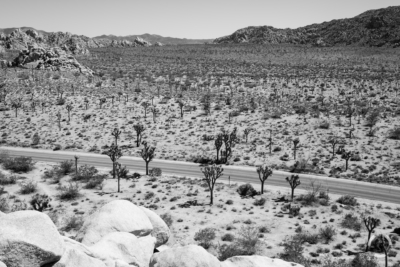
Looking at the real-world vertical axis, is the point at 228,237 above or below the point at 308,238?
below

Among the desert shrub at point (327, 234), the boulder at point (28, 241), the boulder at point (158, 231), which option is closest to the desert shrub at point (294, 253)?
the desert shrub at point (327, 234)

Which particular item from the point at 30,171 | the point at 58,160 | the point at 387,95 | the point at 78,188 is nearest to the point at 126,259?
the point at 78,188

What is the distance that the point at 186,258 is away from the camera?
1573 cm

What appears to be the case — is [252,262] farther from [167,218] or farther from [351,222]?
[351,222]

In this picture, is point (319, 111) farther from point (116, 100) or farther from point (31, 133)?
point (31, 133)

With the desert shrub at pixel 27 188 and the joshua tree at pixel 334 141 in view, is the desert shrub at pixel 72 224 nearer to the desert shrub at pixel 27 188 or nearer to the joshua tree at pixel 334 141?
the desert shrub at pixel 27 188

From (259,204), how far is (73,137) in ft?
152

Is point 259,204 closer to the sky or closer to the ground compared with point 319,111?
closer to the ground

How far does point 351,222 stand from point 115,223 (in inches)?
1114

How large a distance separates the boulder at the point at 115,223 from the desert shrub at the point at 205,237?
1145 centimetres

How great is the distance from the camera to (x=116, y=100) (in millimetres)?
92188

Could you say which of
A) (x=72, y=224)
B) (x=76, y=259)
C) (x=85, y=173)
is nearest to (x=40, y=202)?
(x=72, y=224)

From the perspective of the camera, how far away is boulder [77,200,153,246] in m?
19.1

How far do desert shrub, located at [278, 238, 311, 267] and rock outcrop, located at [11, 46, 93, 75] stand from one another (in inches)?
4148
